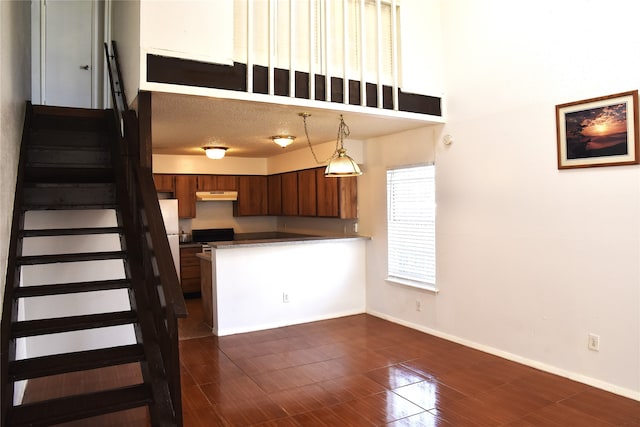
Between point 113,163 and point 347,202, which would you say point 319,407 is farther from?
point 347,202

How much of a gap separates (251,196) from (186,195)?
120 centimetres

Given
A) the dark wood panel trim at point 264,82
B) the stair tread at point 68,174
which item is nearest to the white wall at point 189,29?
the dark wood panel trim at point 264,82

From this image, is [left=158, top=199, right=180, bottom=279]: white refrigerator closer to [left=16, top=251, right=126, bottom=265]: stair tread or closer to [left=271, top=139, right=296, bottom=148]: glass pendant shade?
[left=271, top=139, right=296, bottom=148]: glass pendant shade

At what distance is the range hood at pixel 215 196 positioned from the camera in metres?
7.66

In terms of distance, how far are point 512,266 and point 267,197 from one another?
5.10 metres

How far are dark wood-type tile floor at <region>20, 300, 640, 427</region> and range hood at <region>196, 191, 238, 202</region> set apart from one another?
3.20 m

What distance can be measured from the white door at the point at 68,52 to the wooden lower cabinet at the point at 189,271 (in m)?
2.84

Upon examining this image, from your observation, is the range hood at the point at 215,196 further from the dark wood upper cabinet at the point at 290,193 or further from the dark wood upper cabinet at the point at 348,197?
the dark wood upper cabinet at the point at 348,197

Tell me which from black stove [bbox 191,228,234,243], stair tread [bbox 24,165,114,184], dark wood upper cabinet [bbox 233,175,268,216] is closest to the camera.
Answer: stair tread [bbox 24,165,114,184]

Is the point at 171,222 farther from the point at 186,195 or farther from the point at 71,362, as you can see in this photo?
the point at 71,362

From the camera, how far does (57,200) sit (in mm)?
3844

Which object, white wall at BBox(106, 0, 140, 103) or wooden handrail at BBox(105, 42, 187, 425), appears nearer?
wooden handrail at BBox(105, 42, 187, 425)

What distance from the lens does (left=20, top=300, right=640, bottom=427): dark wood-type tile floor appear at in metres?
3.08

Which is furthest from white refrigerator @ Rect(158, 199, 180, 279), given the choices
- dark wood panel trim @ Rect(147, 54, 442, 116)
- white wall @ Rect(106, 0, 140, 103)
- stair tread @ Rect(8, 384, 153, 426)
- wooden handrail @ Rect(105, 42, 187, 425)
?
stair tread @ Rect(8, 384, 153, 426)
